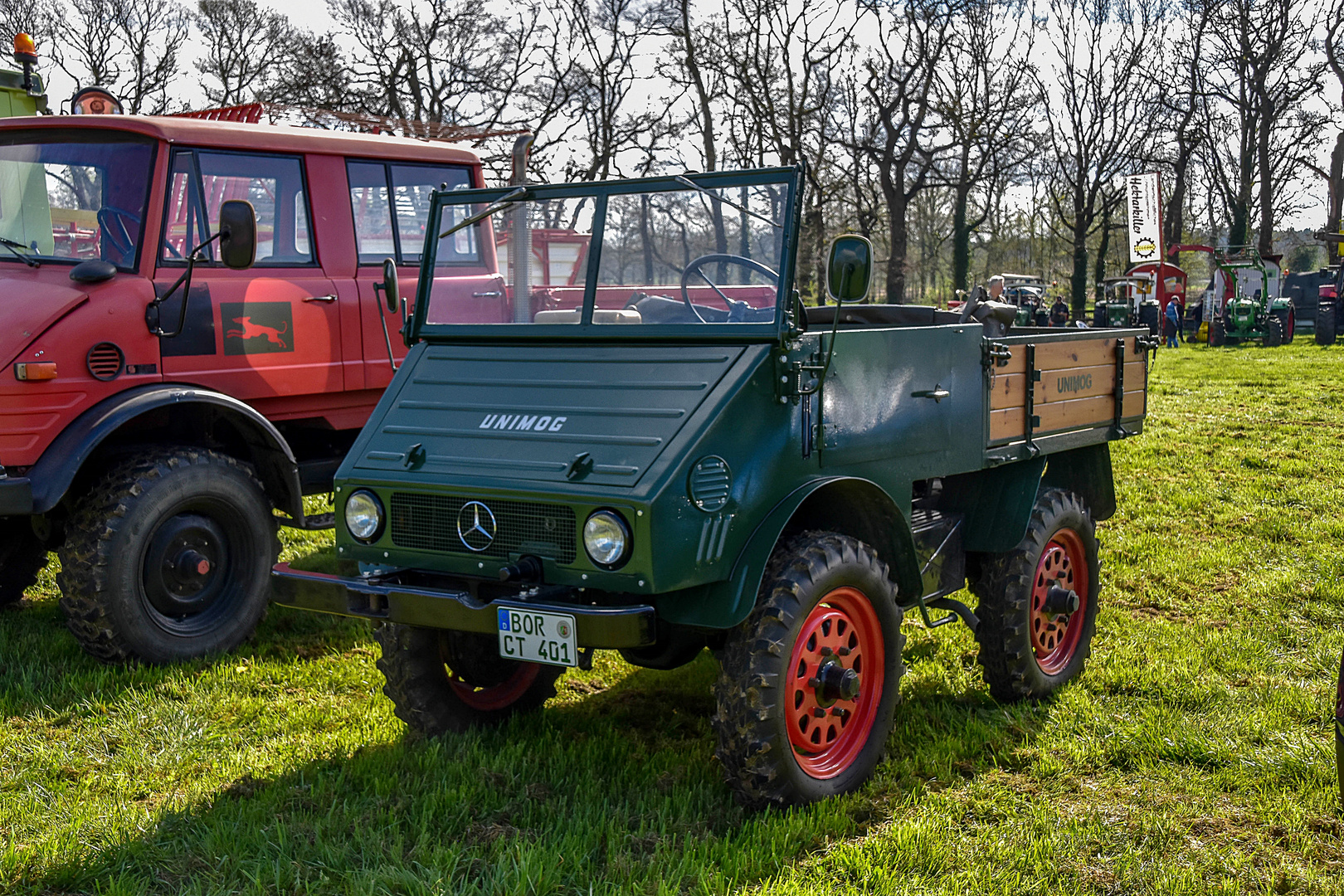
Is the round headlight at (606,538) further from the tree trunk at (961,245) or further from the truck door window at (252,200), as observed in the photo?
the tree trunk at (961,245)

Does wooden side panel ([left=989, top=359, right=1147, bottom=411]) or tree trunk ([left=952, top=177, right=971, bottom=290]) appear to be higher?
tree trunk ([left=952, top=177, right=971, bottom=290])

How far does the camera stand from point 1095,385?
240 inches

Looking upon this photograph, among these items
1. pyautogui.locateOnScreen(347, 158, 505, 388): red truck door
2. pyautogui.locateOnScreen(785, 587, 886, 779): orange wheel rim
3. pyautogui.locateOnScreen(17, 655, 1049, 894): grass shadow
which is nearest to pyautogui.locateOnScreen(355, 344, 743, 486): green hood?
pyautogui.locateOnScreen(785, 587, 886, 779): orange wheel rim

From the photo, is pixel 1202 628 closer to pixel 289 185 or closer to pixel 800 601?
pixel 800 601

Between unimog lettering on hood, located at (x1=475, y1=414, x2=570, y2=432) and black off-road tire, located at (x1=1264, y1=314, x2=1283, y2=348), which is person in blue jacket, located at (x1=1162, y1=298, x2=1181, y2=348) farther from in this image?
unimog lettering on hood, located at (x1=475, y1=414, x2=570, y2=432)

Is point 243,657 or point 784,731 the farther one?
point 243,657

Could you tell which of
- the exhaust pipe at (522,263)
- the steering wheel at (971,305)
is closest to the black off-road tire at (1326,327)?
the steering wheel at (971,305)

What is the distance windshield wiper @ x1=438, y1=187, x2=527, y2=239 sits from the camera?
5053mm

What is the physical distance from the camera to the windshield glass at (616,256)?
14.7 ft

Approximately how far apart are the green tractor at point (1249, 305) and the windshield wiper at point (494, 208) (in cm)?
2919

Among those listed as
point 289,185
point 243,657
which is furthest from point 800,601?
point 289,185

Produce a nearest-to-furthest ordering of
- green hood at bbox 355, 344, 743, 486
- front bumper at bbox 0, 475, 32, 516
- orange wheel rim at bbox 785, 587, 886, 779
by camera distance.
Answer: green hood at bbox 355, 344, 743, 486, orange wheel rim at bbox 785, 587, 886, 779, front bumper at bbox 0, 475, 32, 516

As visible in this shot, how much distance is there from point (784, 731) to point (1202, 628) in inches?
142

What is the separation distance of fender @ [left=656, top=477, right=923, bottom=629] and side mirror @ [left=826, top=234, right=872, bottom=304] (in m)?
0.64
